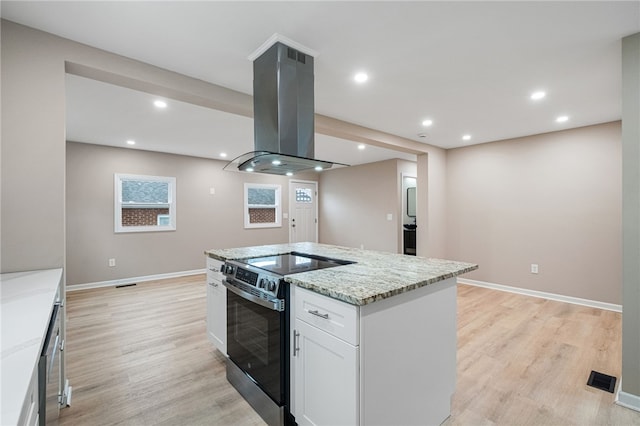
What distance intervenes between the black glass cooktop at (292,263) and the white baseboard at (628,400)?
198 centimetres

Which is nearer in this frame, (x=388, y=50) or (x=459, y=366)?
(x=388, y=50)

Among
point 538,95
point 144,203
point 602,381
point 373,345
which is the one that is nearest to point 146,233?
point 144,203

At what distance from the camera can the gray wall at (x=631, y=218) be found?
6.06 feet

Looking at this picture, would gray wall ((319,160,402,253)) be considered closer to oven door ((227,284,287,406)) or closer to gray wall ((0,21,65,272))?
oven door ((227,284,287,406))

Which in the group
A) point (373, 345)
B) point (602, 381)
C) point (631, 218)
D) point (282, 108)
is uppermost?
point (282, 108)

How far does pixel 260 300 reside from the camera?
1.80 m

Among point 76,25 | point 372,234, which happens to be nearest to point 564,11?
point 76,25

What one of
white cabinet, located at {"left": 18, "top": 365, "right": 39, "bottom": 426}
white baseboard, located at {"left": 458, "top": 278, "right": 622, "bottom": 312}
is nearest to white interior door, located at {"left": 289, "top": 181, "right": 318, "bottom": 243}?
white baseboard, located at {"left": 458, "top": 278, "right": 622, "bottom": 312}

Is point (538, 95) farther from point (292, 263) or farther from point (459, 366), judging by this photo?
point (292, 263)

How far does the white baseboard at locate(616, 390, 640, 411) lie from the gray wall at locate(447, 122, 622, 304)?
2.40 meters

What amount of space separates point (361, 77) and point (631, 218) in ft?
7.00

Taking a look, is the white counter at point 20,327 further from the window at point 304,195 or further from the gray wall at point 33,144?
the window at point 304,195

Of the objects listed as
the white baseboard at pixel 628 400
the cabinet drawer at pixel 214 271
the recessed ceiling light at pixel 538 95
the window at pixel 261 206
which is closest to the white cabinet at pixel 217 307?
the cabinet drawer at pixel 214 271

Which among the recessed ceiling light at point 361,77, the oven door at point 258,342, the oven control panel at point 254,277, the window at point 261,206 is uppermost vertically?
the recessed ceiling light at point 361,77
